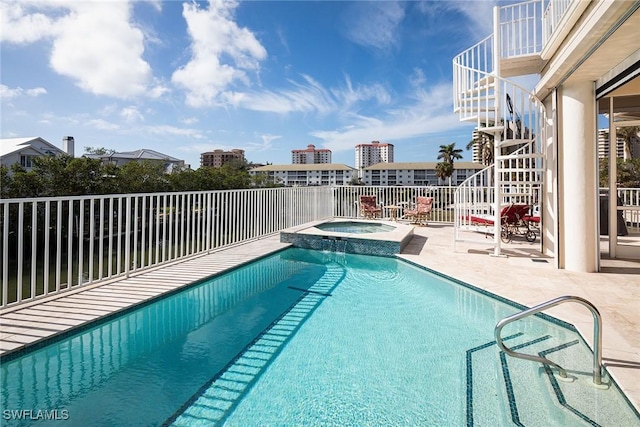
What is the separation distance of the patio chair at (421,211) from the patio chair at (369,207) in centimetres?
116

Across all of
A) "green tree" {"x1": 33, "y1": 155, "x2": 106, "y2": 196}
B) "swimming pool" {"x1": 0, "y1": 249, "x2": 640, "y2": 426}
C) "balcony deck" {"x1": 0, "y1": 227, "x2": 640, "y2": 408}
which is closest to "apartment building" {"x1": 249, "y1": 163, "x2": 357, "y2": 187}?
"green tree" {"x1": 33, "y1": 155, "x2": 106, "y2": 196}

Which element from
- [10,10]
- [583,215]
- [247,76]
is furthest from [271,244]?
[247,76]

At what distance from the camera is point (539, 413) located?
2.11 m

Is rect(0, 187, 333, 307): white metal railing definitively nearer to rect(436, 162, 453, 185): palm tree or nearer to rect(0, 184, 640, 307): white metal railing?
rect(0, 184, 640, 307): white metal railing

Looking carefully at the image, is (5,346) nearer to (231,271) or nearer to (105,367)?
(105,367)

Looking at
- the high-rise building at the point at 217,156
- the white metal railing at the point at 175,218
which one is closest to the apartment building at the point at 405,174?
the high-rise building at the point at 217,156

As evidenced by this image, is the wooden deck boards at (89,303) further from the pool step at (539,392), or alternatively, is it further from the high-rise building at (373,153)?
the high-rise building at (373,153)

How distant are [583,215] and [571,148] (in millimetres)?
1033

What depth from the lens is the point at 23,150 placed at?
2928cm

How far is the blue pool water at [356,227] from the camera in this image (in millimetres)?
9523

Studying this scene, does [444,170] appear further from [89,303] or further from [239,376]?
[239,376]

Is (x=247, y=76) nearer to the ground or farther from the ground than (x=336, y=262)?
farther from the ground

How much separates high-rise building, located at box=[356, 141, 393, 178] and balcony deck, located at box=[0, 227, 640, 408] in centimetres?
11291

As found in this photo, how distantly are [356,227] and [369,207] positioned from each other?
1.84 metres
